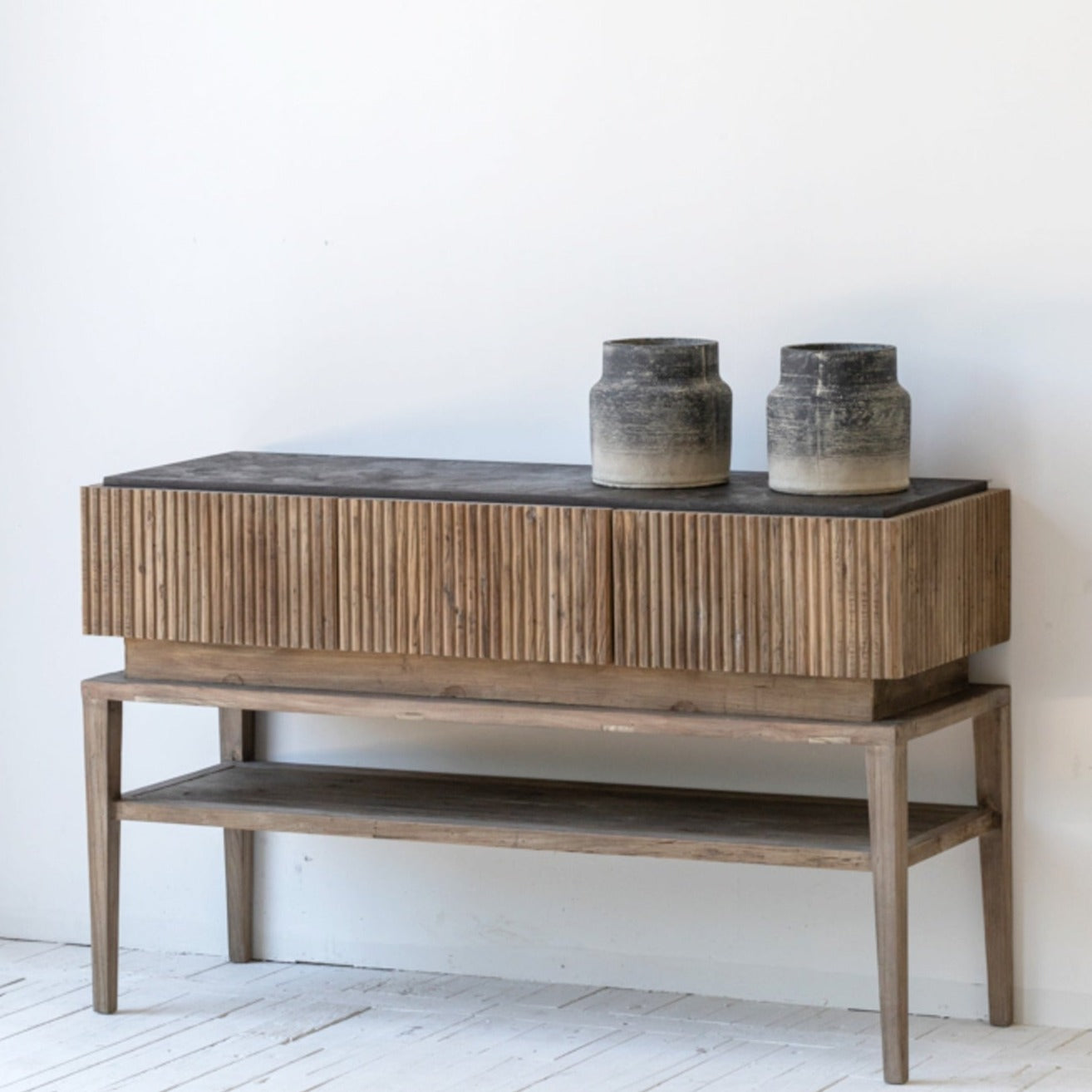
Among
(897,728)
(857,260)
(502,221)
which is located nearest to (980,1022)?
(897,728)

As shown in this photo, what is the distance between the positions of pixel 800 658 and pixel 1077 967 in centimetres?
68

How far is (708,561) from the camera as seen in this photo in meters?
2.70

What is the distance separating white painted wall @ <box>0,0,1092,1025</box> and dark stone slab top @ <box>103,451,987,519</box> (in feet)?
0.36

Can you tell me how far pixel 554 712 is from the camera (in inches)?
111

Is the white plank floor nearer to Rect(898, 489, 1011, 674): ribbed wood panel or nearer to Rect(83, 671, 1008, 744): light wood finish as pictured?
Rect(83, 671, 1008, 744): light wood finish

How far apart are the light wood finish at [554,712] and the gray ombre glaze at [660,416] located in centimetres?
31

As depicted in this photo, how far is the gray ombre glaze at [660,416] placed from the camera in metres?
2.81

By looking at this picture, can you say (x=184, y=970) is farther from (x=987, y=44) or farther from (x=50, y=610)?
(x=987, y=44)

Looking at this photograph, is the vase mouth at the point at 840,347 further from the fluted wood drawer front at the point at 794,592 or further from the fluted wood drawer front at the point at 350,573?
the fluted wood drawer front at the point at 350,573

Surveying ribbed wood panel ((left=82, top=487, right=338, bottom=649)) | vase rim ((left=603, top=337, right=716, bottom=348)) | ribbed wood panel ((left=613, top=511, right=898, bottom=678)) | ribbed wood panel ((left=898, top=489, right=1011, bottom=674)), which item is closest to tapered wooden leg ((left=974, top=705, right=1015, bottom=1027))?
ribbed wood panel ((left=898, top=489, right=1011, bottom=674))

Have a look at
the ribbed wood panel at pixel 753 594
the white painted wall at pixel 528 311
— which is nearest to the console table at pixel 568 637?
the ribbed wood panel at pixel 753 594

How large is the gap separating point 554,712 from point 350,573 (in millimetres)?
329

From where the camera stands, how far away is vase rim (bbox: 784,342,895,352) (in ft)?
9.04

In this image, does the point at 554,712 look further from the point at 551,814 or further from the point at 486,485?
the point at 486,485
